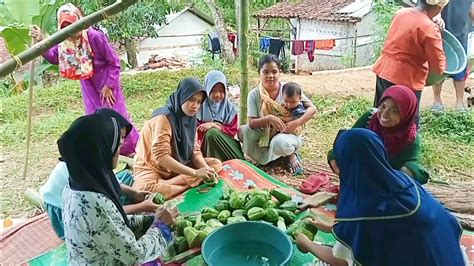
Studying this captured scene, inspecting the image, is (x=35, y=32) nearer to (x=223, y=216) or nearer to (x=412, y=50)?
(x=223, y=216)

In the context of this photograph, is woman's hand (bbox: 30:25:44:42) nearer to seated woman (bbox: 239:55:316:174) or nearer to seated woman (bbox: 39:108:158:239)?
seated woman (bbox: 39:108:158:239)

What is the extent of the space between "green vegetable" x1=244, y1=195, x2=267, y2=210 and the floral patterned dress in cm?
74

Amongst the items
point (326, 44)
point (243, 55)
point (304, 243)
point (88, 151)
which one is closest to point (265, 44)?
point (326, 44)

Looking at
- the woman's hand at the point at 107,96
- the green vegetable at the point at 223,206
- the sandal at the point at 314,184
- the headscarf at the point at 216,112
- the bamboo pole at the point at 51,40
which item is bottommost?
the sandal at the point at 314,184

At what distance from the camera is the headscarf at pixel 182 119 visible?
2725 millimetres

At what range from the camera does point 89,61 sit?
10.9 feet

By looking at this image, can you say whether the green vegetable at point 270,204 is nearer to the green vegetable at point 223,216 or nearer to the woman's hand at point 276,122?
the green vegetable at point 223,216

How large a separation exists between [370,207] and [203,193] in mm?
1420

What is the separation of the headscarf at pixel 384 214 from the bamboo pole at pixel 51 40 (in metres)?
0.87

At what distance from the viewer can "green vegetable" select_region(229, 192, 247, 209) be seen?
2467 millimetres

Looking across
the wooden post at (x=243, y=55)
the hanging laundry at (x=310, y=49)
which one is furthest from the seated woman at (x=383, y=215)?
the hanging laundry at (x=310, y=49)

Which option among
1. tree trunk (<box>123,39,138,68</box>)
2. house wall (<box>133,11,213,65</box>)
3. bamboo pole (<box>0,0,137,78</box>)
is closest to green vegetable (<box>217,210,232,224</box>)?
bamboo pole (<box>0,0,137,78</box>)

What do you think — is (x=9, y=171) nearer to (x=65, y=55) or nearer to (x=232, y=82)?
(x=65, y=55)

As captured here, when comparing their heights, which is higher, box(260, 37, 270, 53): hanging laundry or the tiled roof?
the tiled roof
